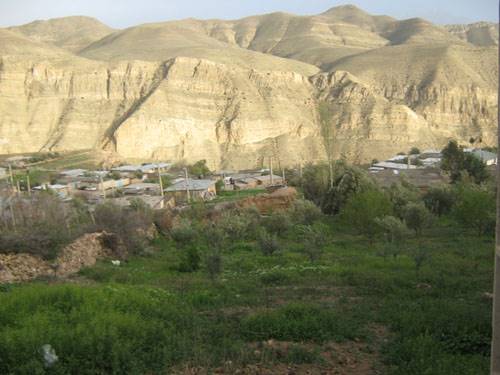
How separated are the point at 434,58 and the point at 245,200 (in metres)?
63.2

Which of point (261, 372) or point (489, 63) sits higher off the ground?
point (489, 63)

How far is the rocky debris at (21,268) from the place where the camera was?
10312mm

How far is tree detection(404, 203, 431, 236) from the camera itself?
1703 cm

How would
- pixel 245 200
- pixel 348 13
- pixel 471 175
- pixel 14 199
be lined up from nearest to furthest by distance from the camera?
1. pixel 14 199
2. pixel 245 200
3. pixel 471 175
4. pixel 348 13

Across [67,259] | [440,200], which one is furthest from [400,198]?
[67,259]

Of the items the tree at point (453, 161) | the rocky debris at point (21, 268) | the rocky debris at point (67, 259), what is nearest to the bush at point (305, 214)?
the rocky debris at point (67, 259)

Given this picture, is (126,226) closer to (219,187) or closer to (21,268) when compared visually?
(21,268)

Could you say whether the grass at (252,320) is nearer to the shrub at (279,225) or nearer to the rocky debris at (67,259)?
the rocky debris at (67,259)

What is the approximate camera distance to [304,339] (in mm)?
6215

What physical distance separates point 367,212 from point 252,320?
10.8 metres

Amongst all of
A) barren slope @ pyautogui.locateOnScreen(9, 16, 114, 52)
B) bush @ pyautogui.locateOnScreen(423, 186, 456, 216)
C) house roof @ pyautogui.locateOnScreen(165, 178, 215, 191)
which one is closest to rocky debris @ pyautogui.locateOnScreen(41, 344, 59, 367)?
bush @ pyautogui.locateOnScreen(423, 186, 456, 216)

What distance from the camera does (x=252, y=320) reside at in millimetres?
6602

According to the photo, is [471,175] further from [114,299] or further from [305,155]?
[305,155]

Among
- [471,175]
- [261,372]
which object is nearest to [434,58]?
[471,175]
